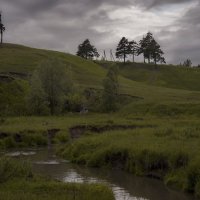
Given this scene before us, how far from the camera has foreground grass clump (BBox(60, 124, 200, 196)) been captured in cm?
2999

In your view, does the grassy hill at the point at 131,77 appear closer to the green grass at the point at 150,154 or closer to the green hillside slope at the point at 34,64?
the green hillside slope at the point at 34,64

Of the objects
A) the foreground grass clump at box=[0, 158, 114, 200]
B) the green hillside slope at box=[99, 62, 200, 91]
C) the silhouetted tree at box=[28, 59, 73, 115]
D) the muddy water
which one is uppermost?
the green hillside slope at box=[99, 62, 200, 91]

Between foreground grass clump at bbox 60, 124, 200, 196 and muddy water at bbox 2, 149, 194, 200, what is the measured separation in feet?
2.58

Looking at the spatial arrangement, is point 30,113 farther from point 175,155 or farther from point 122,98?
point 175,155

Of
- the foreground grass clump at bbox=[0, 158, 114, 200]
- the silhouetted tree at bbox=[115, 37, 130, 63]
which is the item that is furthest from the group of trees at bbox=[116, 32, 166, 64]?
the foreground grass clump at bbox=[0, 158, 114, 200]

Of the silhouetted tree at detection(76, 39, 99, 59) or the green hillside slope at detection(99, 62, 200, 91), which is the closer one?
the green hillside slope at detection(99, 62, 200, 91)

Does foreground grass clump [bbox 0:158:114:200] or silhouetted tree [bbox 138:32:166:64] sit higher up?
silhouetted tree [bbox 138:32:166:64]

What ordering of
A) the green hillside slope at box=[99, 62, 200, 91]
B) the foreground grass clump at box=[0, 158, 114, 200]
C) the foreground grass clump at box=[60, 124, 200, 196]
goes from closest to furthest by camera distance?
the foreground grass clump at box=[0, 158, 114, 200] → the foreground grass clump at box=[60, 124, 200, 196] → the green hillside slope at box=[99, 62, 200, 91]

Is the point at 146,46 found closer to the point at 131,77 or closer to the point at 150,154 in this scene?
the point at 131,77

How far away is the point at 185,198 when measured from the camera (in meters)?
27.4

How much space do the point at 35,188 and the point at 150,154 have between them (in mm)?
12891

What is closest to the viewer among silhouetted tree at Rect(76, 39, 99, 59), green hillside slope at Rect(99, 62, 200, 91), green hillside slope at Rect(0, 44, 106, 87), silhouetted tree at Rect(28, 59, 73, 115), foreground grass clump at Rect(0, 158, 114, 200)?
foreground grass clump at Rect(0, 158, 114, 200)

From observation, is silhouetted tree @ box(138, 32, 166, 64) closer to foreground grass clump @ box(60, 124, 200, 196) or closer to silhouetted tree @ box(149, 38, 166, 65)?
silhouetted tree @ box(149, 38, 166, 65)

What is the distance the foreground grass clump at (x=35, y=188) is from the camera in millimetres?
21109
